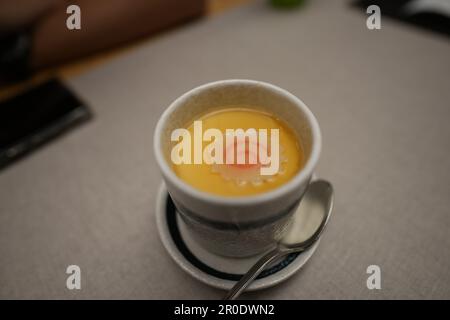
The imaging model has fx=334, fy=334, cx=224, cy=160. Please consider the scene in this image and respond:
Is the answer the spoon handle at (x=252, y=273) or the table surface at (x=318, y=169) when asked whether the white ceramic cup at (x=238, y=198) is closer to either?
the spoon handle at (x=252, y=273)

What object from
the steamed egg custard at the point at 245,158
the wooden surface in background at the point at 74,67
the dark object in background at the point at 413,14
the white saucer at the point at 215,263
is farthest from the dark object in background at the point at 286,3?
the white saucer at the point at 215,263

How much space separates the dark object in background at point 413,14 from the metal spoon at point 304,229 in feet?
2.29

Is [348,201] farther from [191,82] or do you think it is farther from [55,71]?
[55,71]

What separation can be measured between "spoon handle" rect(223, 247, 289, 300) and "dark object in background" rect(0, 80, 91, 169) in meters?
0.51

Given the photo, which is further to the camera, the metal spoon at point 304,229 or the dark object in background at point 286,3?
the dark object in background at point 286,3

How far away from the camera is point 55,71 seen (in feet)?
2.93

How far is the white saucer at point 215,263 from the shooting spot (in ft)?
1.52

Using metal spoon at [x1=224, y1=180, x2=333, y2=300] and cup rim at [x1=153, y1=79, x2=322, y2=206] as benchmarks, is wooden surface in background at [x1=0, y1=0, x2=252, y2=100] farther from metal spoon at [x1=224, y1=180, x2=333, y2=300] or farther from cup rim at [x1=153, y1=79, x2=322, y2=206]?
metal spoon at [x1=224, y1=180, x2=333, y2=300]

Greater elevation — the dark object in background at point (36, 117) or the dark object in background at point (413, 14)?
the dark object in background at point (413, 14)

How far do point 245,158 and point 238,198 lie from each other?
0.12 meters

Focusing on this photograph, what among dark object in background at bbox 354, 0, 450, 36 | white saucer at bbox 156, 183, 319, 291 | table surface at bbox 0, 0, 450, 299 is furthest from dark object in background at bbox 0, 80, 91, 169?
dark object in background at bbox 354, 0, 450, 36

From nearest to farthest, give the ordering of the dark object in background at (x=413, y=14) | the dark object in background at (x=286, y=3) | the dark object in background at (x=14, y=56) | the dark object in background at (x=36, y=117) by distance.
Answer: the dark object in background at (x=36, y=117), the dark object in background at (x=14, y=56), the dark object in background at (x=413, y=14), the dark object in background at (x=286, y=3)

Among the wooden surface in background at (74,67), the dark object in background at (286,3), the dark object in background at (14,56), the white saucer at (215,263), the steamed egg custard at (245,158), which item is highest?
the dark object in background at (286,3)

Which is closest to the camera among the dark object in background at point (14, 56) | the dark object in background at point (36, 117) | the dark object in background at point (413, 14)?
the dark object in background at point (36, 117)
